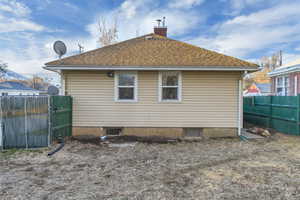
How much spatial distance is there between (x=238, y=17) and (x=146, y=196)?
1412 cm

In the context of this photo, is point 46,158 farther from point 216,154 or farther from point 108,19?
point 108,19

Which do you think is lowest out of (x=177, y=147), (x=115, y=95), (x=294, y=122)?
(x=177, y=147)

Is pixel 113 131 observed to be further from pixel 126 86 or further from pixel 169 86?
pixel 169 86

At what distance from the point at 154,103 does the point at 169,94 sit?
704mm

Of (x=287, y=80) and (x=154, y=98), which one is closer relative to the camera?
(x=154, y=98)

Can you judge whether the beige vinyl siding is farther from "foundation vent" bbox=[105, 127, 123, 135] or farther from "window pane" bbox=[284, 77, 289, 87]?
"window pane" bbox=[284, 77, 289, 87]

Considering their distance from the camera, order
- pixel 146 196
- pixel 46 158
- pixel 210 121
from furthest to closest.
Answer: pixel 210 121 → pixel 46 158 → pixel 146 196

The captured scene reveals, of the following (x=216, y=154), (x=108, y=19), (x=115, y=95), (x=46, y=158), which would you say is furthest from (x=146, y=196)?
(x=108, y=19)

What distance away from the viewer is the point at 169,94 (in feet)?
23.1

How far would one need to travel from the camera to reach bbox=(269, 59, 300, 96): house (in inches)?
402

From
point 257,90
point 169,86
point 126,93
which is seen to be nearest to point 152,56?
point 169,86

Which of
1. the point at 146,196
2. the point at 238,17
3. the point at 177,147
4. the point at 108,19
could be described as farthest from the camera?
the point at 108,19

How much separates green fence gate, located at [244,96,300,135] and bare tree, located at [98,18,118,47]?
15.5 m

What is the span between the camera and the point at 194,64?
6605 millimetres
